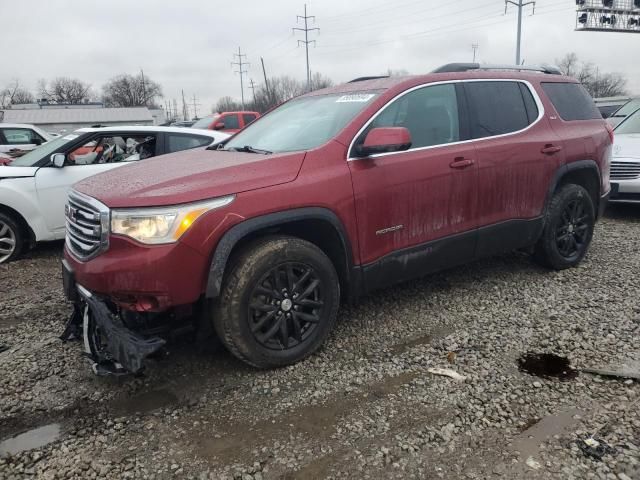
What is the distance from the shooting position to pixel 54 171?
19.5 feet

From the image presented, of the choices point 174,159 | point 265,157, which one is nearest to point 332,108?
point 265,157

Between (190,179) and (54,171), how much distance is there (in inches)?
150

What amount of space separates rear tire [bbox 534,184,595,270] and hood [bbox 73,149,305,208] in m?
2.74

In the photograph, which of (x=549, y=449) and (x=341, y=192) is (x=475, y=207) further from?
(x=549, y=449)

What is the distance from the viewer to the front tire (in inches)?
118

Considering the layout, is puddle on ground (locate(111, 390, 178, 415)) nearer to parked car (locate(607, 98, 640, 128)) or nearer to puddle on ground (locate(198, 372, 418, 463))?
puddle on ground (locate(198, 372, 418, 463))

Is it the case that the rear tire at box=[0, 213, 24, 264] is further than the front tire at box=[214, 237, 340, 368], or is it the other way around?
the rear tire at box=[0, 213, 24, 264]

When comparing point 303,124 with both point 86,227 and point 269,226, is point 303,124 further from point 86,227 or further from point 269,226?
point 86,227

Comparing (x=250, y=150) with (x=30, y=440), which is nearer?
(x=30, y=440)

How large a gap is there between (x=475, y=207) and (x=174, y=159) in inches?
94.5

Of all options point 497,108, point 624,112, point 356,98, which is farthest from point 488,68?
point 624,112

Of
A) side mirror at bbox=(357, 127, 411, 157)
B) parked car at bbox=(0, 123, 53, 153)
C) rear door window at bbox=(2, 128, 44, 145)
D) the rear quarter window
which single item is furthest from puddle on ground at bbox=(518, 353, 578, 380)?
rear door window at bbox=(2, 128, 44, 145)

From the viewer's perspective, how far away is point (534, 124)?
177 inches

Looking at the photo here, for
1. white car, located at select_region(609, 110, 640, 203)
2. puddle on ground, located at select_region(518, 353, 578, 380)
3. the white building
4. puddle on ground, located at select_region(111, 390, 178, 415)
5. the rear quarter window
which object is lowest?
puddle on ground, located at select_region(518, 353, 578, 380)
